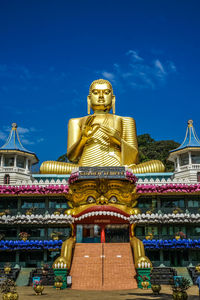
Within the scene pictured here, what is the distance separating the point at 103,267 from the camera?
18.4 metres

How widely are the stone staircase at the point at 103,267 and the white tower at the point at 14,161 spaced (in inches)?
405

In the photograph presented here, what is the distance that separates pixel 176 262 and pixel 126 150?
30.1 feet

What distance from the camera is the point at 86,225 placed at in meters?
23.8

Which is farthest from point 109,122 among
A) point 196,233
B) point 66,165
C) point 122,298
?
point 122,298

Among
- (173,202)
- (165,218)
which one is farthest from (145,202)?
(165,218)

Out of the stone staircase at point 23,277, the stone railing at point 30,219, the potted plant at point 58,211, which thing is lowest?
the stone staircase at point 23,277

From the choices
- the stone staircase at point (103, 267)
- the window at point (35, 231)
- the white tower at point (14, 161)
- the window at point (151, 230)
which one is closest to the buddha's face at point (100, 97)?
the white tower at point (14, 161)

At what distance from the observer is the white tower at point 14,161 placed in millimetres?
28562

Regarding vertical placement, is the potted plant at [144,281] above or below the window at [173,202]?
below

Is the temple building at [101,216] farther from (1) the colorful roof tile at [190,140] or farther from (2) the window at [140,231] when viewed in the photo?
(1) the colorful roof tile at [190,140]

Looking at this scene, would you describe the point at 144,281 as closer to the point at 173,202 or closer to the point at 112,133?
the point at 173,202

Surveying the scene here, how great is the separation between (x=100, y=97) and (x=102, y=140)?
4554mm

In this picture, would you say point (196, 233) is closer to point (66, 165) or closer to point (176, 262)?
point (176, 262)

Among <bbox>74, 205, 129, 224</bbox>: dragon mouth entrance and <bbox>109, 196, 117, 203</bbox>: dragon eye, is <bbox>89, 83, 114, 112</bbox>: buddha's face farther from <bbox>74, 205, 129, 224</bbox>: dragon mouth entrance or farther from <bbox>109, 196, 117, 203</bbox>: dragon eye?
<bbox>74, 205, 129, 224</bbox>: dragon mouth entrance
